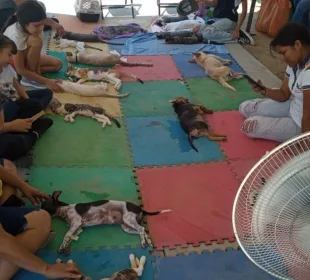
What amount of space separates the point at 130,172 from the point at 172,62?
2318 mm

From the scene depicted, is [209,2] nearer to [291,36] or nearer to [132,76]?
[132,76]

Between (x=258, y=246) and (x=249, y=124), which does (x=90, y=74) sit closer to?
(x=249, y=124)

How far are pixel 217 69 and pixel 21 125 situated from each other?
91.1 inches

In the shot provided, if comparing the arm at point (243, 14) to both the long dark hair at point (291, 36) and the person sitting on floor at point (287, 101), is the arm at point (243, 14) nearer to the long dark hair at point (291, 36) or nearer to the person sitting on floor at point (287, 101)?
the person sitting on floor at point (287, 101)

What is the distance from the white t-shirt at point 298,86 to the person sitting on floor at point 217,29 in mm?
2507

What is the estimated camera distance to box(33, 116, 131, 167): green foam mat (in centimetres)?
317

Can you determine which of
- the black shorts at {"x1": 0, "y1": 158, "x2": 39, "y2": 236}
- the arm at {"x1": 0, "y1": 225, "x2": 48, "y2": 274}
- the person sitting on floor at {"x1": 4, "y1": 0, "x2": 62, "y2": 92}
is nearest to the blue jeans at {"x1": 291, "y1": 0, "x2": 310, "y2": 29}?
the person sitting on floor at {"x1": 4, "y1": 0, "x2": 62, "y2": 92}

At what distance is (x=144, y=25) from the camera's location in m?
6.29

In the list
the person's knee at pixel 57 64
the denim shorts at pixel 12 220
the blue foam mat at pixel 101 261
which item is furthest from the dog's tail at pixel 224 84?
the denim shorts at pixel 12 220

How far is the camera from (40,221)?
89.1 inches

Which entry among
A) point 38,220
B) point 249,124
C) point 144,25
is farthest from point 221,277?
point 144,25

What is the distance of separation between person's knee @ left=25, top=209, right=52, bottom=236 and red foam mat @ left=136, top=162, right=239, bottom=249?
659 mm

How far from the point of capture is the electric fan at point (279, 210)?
3.87ft

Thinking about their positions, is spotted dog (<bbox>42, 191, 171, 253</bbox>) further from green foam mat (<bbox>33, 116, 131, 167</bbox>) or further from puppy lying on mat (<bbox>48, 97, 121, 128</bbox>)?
puppy lying on mat (<bbox>48, 97, 121, 128</bbox>)
